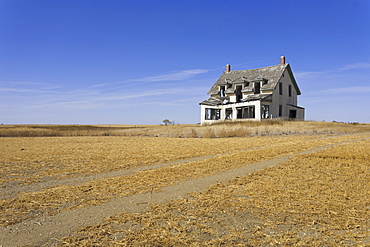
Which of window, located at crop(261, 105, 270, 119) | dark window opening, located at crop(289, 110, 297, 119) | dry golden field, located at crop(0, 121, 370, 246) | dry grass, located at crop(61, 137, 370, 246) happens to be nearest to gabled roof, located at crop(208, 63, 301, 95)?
window, located at crop(261, 105, 270, 119)

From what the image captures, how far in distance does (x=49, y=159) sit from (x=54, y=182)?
466 centimetres

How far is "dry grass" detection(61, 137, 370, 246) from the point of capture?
3.61 m

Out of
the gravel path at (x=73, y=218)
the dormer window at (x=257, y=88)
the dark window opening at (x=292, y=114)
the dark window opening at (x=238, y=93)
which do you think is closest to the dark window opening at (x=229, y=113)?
the dark window opening at (x=238, y=93)

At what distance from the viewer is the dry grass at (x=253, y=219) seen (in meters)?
3.61

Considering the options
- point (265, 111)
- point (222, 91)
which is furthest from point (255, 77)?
point (265, 111)

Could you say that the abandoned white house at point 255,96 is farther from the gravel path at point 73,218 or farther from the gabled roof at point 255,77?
the gravel path at point 73,218

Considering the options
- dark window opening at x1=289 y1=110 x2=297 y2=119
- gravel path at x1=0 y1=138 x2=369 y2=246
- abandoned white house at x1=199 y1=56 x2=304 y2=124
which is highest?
abandoned white house at x1=199 y1=56 x2=304 y2=124

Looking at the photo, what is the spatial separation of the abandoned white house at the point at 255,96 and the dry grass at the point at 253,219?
35.0 meters

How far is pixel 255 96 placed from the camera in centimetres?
4259

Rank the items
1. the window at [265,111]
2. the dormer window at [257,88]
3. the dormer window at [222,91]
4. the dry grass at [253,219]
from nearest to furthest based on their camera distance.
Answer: the dry grass at [253,219] → the window at [265,111] → the dormer window at [257,88] → the dormer window at [222,91]

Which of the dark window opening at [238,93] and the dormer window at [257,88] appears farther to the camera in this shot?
the dark window opening at [238,93]

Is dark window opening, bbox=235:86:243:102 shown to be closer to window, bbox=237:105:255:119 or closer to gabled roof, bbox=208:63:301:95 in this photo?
gabled roof, bbox=208:63:301:95

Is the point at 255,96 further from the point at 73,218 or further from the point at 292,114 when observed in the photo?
the point at 73,218

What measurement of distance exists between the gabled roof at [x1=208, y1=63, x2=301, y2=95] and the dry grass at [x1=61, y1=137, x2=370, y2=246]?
3688 centimetres
